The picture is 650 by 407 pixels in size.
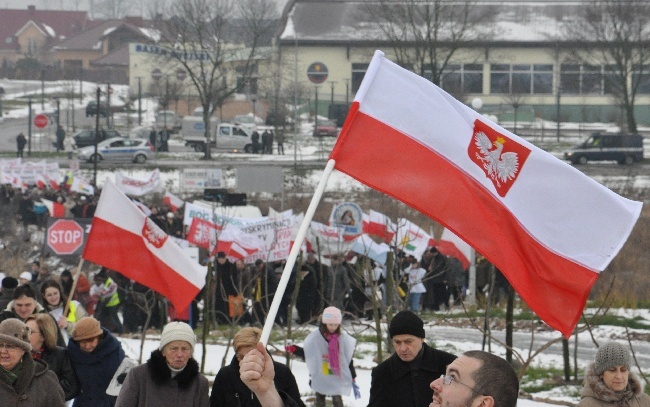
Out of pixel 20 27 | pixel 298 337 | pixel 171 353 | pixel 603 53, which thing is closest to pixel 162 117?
pixel 603 53

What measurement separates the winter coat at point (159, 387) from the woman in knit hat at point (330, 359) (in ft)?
12.8

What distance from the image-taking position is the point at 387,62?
6172 millimetres

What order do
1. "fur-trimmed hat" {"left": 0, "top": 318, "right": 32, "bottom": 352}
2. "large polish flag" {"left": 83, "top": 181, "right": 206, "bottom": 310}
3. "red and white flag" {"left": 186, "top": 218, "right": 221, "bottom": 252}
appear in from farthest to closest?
"red and white flag" {"left": 186, "top": 218, "right": 221, "bottom": 252}
"large polish flag" {"left": 83, "top": 181, "right": 206, "bottom": 310}
"fur-trimmed hat" {"left": 0, "top": 318, "right": 32, "bottom": 352}

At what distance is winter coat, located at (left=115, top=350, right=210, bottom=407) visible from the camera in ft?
22.7

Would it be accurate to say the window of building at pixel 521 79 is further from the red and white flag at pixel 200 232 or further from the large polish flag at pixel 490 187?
the large polish flag at pixel 490 187

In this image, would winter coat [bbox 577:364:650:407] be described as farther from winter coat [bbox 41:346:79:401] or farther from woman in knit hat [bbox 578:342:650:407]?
winter coat [bbox 41:346:79:401]

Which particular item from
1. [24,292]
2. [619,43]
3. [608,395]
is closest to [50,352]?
[24,292]

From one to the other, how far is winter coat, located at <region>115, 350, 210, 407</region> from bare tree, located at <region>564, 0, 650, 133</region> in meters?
57.6

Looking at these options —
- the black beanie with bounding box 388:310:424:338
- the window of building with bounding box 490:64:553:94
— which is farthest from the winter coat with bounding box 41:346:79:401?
the window of building with bounding box 490:64:553:94

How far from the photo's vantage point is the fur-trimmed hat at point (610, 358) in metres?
6.43

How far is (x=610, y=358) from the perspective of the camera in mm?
6438

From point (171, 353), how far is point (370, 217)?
1758cm

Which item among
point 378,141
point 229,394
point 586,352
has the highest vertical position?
point 378,141

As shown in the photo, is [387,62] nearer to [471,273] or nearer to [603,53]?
[471,273]
